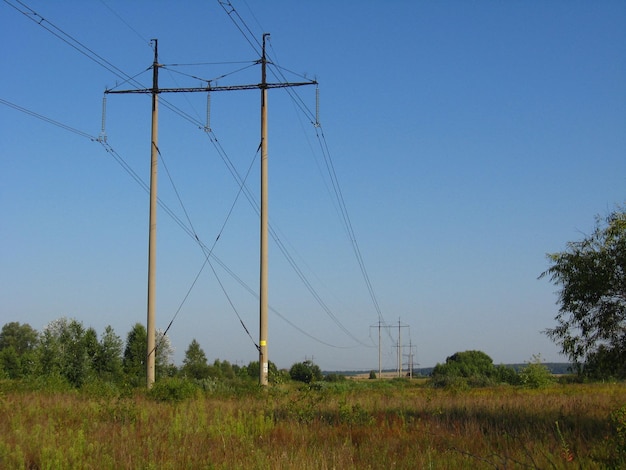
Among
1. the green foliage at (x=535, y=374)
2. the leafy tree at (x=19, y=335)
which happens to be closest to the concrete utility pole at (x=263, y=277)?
the green foliage at (x=535, y=374)

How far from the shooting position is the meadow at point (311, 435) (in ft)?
34.9

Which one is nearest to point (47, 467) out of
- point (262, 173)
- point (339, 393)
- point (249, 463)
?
point (249, 463)

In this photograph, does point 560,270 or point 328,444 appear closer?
point 328,444

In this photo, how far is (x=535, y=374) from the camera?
4306 centimetres

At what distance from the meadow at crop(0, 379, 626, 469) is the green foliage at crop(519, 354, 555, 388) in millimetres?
23233

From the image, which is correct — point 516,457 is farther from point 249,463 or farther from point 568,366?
point 568,366

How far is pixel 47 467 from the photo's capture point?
10.5 metres

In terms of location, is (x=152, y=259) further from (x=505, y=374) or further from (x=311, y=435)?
(x=505, y=374)

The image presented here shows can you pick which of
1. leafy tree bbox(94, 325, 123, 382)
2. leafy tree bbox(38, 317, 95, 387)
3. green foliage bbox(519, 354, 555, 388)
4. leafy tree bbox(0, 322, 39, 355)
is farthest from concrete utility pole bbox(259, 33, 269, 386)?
leafy tree bbox(0, 322, 39, 355)

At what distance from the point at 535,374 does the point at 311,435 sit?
33.0 m

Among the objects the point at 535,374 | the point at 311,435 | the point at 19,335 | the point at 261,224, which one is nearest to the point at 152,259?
the point at 261,224

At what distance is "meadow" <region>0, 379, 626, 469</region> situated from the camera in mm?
10625

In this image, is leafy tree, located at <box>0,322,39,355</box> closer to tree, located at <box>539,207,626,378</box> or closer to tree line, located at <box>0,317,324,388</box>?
tree line, located at <box>0,317,324,388</box>

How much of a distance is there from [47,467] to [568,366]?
37.4ft
